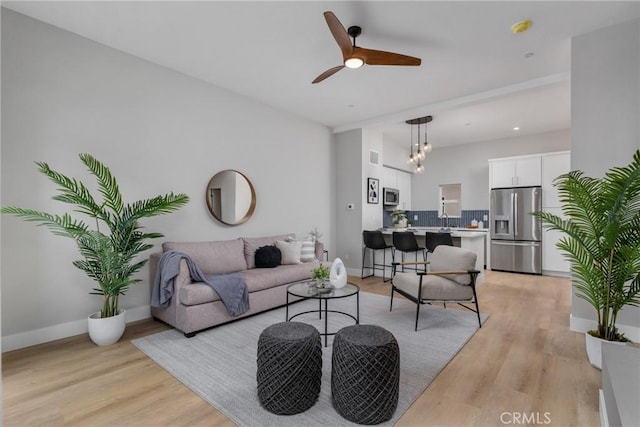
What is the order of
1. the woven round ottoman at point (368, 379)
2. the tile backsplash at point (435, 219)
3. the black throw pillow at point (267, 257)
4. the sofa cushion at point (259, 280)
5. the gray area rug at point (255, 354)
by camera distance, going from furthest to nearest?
the tile backsplash at point (435, 219) → the black throw pillow at point (267, 257) → the sofa cushion at point (259, 280) → the gray area rug at point (255, 354) → the woven round ottoman at point (368, 379)

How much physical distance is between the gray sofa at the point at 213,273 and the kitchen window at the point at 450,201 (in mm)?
4677

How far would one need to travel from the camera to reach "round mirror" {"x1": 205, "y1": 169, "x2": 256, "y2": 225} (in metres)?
3.99

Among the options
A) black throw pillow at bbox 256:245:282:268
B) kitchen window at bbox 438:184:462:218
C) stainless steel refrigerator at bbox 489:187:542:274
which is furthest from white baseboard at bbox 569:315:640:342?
kitchen window at bbox 438:184:462:218

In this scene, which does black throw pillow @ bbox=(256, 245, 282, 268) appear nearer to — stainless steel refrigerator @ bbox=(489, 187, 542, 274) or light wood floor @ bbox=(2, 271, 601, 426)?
light wood floor @ bbox=(2, 271, 601, 426)

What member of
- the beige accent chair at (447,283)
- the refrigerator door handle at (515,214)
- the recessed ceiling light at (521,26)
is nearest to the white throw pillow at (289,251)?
the beige accent chair at (447,283)

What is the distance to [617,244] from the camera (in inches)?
85.7

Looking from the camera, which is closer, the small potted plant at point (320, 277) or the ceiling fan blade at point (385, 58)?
the ceiling fan blade at point (385, 58)

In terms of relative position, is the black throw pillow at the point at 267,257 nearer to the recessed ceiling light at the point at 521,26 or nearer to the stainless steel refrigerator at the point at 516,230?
the recessed ceiling light at the point at 521,26

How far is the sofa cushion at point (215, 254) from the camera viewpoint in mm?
3365

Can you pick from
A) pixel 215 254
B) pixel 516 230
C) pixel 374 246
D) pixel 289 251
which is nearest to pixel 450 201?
pixel 516 230

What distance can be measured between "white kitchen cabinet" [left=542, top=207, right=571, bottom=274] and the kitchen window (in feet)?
6.11

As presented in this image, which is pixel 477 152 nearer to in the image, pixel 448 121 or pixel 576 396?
pixel 448 121

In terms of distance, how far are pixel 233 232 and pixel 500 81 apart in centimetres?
413

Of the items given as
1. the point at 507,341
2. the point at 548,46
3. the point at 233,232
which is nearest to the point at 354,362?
the point at 507,341
